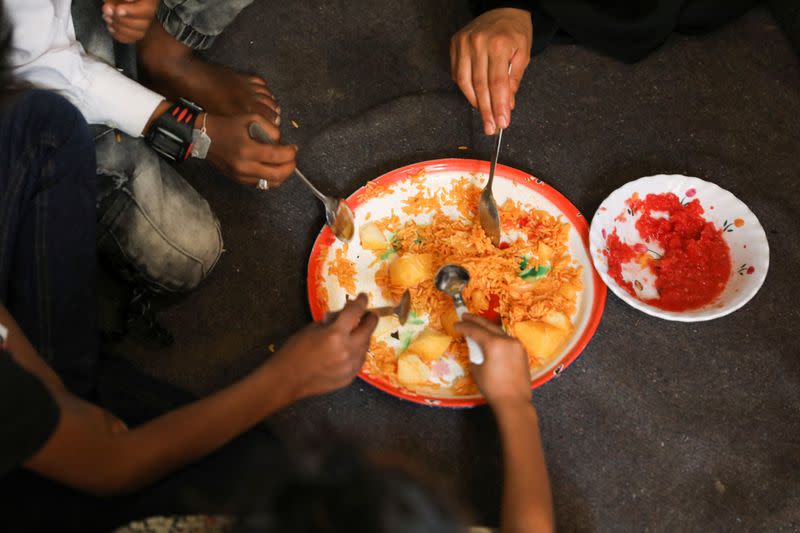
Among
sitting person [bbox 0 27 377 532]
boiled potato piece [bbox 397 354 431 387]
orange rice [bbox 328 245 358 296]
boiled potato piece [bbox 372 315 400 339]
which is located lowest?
boiled potato piece [bbox 397 354 431 387]

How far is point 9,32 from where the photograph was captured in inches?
40.5

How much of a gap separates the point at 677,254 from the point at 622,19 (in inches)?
23.5

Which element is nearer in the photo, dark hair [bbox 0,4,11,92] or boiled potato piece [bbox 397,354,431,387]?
dark hair [bbox 0,4,11,92]

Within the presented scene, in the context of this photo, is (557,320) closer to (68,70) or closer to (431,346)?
(431,346)

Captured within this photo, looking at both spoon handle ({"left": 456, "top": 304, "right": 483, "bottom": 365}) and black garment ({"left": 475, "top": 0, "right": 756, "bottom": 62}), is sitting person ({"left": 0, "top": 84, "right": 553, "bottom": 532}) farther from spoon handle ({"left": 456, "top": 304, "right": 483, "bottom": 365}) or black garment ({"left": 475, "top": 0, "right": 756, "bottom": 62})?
black garment ({"left": 475, "top": 0, "right": 756, "bottom": 62})

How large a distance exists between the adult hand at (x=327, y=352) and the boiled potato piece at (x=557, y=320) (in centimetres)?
36

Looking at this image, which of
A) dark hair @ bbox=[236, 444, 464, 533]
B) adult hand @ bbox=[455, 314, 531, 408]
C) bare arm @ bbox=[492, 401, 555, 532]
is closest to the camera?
dark hair @ bbox=[236, 444, 464, 533]

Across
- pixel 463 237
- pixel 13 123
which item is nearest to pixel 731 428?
pixel 463 237

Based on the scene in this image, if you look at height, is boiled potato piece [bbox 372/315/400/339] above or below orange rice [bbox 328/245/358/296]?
below

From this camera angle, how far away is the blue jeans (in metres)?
1.12

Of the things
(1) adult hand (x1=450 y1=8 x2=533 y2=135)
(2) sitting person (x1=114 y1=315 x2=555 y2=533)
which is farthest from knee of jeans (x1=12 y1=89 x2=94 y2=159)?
(2) sitting person (x1=114 y1=315 x2=555 y2=533)

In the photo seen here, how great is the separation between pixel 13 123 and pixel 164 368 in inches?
21.3

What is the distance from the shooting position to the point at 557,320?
1.25 m

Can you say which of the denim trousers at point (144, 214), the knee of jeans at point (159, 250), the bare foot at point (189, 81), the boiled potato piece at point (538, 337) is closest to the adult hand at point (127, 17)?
the denim trousers at point (144, 214)
